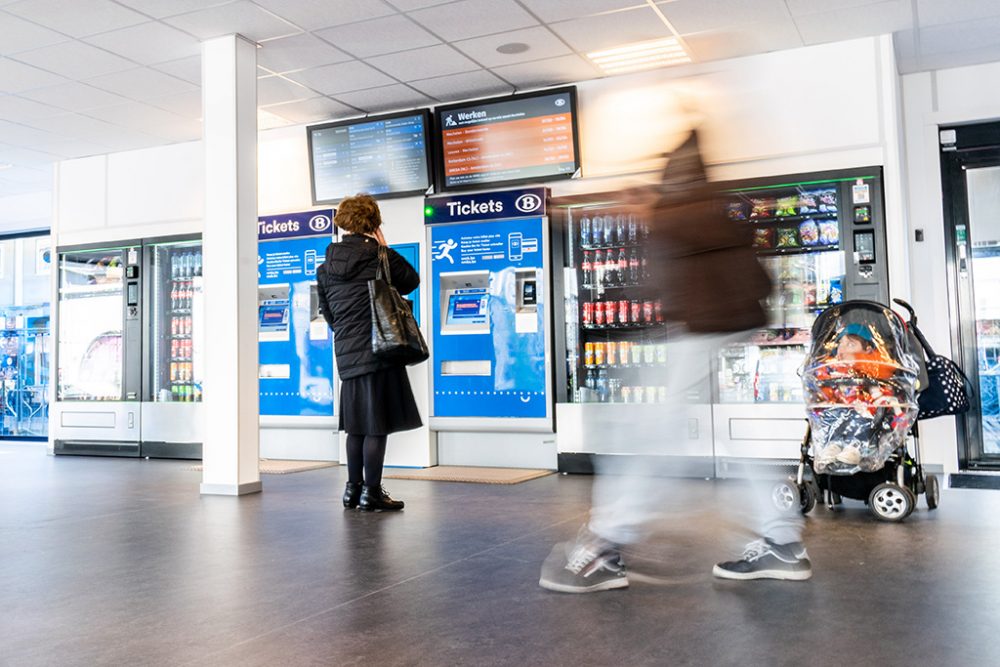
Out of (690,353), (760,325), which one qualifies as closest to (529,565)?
(690,353)

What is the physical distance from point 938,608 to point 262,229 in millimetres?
6333

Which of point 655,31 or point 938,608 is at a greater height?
point 655,31

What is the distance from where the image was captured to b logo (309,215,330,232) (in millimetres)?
7328

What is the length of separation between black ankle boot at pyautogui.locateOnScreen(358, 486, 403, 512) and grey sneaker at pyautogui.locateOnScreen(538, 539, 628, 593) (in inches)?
73.1

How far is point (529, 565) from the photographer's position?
3254mm

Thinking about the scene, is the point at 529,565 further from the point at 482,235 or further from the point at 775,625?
the point at 482,235

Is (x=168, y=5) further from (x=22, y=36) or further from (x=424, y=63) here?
(x=424, y=63)

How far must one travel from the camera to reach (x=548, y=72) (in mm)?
6418

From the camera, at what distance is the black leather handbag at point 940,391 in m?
4.44

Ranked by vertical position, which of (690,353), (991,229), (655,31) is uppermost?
(655,31)

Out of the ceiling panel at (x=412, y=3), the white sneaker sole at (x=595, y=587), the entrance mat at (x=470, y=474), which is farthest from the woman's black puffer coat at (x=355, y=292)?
the white sneaker sole at (x=595, y=587)

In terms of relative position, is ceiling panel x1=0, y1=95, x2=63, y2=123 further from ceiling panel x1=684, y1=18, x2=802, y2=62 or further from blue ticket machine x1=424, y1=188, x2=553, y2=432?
ceiling panel x1=684, y1=18, x2=802, y2=62

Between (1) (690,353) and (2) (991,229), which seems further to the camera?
(2) (991,229)

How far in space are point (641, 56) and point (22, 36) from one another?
13.6ft
